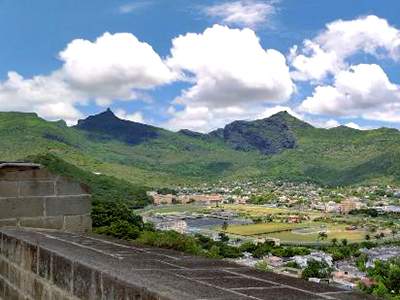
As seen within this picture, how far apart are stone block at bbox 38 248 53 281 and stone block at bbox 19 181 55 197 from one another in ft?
5.49

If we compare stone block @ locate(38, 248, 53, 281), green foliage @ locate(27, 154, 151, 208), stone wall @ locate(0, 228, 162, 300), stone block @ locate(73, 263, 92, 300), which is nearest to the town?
green foliage @ locate(27, 154, 151, 208)

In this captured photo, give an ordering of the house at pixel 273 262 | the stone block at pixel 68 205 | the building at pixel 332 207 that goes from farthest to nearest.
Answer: the building at pixel 332 207, the house at pixel 273 262, the stone block at pixel 68 205

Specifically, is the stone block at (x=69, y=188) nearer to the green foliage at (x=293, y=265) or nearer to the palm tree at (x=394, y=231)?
the green foliage at (x=293, y=265)

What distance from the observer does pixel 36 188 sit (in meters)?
5.39

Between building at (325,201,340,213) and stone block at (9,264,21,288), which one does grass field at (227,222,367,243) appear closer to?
building at (325,201,340,213)

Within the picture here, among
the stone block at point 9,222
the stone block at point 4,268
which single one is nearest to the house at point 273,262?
the stone block at point 9,222

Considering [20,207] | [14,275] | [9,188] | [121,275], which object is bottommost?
[14,275]

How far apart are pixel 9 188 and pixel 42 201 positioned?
39 centimetres

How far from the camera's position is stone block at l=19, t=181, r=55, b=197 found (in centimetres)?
531

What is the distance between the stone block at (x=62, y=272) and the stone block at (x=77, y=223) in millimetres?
2145

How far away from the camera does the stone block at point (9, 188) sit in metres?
5.17

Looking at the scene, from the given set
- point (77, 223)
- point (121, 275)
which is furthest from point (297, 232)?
point (121, 275)

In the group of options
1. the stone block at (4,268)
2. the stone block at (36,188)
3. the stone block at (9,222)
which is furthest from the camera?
the stone block at (36,188)

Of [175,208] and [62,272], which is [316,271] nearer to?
[62,272]
